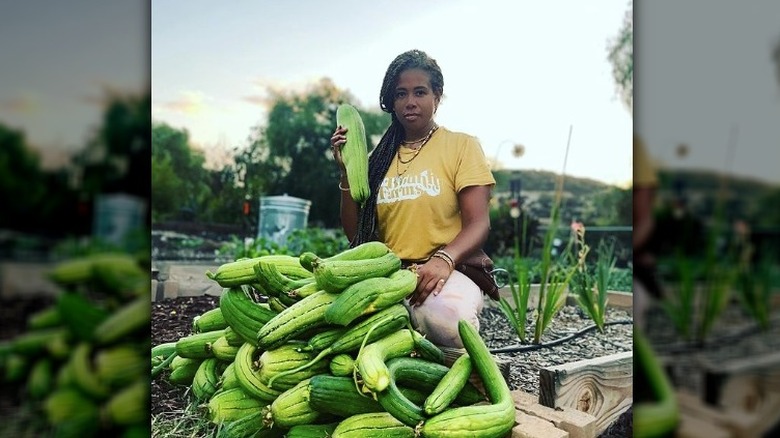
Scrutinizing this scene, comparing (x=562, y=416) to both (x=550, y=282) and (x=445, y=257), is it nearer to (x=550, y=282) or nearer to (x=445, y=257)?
(x=550, y=282)

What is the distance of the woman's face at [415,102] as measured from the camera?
7.26 ft

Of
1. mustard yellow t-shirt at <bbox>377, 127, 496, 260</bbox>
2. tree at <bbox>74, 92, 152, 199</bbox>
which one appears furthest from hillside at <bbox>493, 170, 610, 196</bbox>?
tree at <bbox>74, 92, 152, 199</bbox>

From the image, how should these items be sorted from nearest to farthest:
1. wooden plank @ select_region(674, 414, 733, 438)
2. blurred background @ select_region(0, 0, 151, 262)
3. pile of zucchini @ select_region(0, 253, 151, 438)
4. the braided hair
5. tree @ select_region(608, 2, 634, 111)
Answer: tree @ select_region(608, 2, 634, 111)
the braided hair
wooden plank @ select_region(674, 414, 733, 438)
pile of zucchini @ select_region(0, 253, 151, 438)
blurred background @ select_region(0, 0, 151, 262)

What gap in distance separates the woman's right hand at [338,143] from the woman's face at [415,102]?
0.21m

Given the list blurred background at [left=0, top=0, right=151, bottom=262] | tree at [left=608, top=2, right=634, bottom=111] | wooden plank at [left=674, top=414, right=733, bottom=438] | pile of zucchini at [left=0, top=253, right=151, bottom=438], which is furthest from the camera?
blurred background at [left=0, top=0, right=151, bottom=262]

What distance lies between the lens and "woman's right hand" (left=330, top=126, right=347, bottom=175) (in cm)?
227

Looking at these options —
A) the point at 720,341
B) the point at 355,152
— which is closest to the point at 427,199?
the point at 355,152

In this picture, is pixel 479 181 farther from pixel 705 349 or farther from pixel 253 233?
pixel 705 349

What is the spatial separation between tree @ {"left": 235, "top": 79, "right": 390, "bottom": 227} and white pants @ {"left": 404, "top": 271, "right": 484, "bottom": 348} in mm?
458

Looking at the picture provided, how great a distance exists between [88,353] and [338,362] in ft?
5.43

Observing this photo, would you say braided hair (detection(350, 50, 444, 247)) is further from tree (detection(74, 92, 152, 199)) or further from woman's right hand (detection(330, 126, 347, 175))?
tree (detection(74, 92, 152, 199))

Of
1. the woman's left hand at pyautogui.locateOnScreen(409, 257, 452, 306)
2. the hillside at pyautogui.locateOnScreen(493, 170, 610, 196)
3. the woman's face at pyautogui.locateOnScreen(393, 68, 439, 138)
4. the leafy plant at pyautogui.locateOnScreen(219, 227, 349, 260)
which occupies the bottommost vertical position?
the woman's left hand at pyautogui.locateOnScreen(409, 257, 452, 306)

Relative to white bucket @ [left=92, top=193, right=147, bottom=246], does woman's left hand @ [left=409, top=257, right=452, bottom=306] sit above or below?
below

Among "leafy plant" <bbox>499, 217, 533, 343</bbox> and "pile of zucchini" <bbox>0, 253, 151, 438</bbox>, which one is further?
"pile of zucchini" <bbox>0, 253, 151, 438</bbox>
